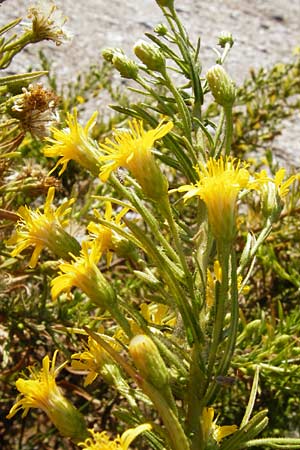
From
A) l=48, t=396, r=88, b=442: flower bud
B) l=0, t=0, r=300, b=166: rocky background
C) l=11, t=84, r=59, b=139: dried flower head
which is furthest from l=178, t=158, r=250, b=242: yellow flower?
l=0, t=0, r=300, b=166: rocky background

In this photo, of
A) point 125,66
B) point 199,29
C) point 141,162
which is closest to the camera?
point 141,162

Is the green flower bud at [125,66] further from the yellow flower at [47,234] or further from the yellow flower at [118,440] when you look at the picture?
the yellow flower at [118,440]

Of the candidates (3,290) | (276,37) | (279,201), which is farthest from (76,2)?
(279,201)

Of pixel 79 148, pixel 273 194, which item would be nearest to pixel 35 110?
pixel 79 148

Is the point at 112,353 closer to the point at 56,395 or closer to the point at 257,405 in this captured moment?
the point at 56,395

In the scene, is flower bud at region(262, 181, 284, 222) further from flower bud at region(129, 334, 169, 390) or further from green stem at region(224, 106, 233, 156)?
flower bud at region(129, 334, 169, 390)

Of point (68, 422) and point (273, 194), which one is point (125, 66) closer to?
point (273, 194)
